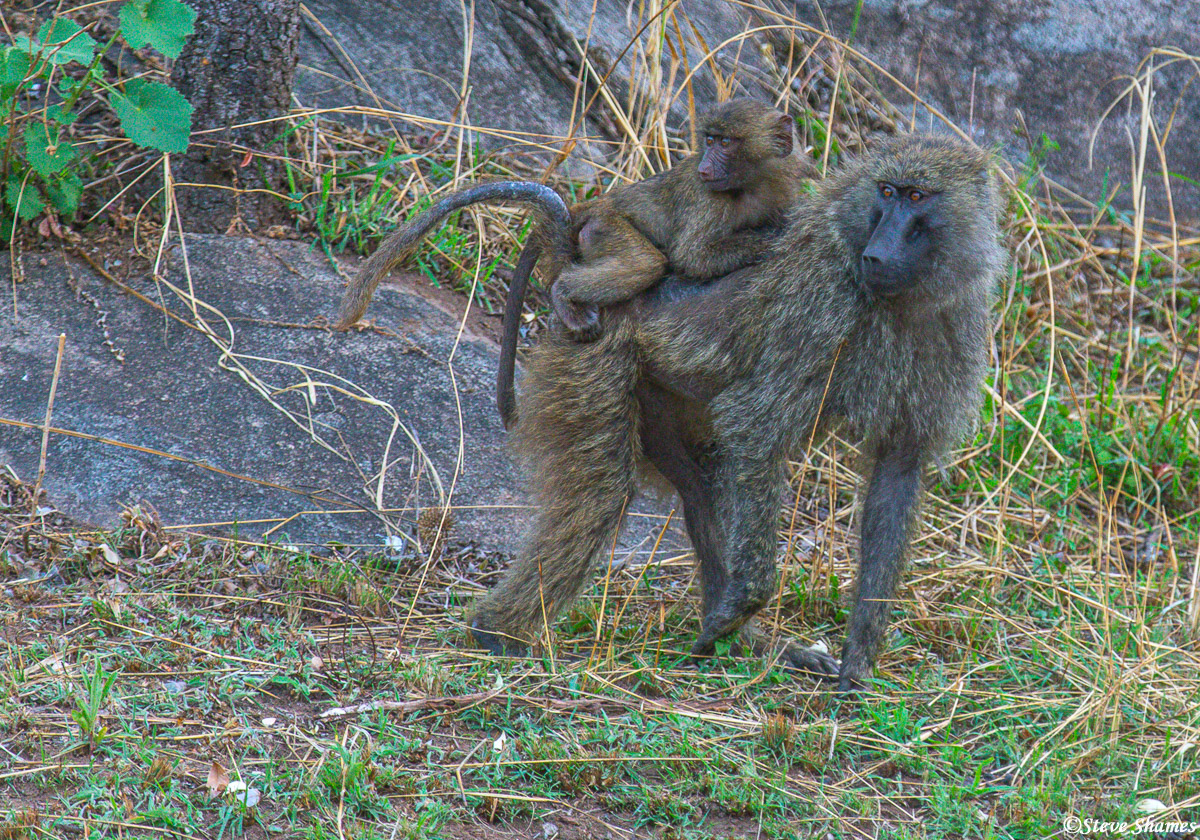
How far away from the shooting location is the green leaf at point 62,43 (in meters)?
4.00

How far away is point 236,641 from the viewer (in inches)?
127

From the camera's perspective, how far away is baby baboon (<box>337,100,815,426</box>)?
3.44m

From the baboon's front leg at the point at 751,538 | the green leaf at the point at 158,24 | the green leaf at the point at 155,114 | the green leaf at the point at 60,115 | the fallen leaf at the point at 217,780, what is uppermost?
the green leaf at the point at 158,24

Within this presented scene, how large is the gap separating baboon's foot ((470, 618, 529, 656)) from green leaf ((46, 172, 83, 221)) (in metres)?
2.43

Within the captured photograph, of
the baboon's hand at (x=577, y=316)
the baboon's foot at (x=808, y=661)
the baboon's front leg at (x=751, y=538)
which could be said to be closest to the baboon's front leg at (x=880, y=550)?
the baboon's foot at (x=808, y=661)

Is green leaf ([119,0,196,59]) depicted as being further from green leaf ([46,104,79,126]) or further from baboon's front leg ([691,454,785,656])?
baboon's front leg ([691,454,785,656])

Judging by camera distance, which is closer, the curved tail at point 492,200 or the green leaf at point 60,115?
the curved tail at point 492,200

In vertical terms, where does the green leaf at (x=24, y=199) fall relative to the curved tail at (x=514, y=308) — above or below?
below

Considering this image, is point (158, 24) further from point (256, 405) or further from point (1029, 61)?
point (1029, 61)

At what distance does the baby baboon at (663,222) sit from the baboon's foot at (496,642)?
0.94m

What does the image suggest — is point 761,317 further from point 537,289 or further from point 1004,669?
point 537,289

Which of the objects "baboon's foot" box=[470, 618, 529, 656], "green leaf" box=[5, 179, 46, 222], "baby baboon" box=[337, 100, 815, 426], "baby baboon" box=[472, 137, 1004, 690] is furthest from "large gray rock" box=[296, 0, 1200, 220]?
"baboon's foot" box=[470, 618, 529, 656]

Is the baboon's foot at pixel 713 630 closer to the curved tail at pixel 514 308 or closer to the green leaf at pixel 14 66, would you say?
the curved tail at pixel 514 308

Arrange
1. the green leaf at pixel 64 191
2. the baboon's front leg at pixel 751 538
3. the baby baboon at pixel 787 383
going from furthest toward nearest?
the green leaf at pixel 64 191, the baboon's front leg at pixel 751 538, the baby baboon at pixel 787 383
